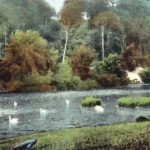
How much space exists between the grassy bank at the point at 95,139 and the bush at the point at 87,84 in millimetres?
34643

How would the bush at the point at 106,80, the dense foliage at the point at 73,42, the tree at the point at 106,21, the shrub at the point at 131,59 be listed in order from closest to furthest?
the dense foliage at the point at 73,42 → the bush at the point at 106,80 → the shrub at the point at 131,59 → the tree at the point at 106,21

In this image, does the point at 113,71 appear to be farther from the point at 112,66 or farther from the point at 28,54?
the point at 28,54

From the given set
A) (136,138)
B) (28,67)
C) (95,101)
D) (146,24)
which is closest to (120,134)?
(136,138)

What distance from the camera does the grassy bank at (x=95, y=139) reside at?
17734mm

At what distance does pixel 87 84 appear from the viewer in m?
57.9

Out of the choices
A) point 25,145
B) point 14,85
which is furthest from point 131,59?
point 25,145

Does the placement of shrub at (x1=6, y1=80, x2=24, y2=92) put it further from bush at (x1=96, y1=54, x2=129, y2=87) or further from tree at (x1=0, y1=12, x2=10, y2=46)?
tree at (x1=0, y1=12, x2=10, y2=46)

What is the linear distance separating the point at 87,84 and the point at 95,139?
38761mm

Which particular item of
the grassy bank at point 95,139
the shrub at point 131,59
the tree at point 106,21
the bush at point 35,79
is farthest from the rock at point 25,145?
the tree at point 106,21

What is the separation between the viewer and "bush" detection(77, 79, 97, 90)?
187 feet

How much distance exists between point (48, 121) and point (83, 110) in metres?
5.26

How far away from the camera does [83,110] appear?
31.8m

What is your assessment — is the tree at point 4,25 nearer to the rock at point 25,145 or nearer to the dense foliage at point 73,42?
the dense foliage at point 73,42

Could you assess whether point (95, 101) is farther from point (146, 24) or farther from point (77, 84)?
point (146, 24)
